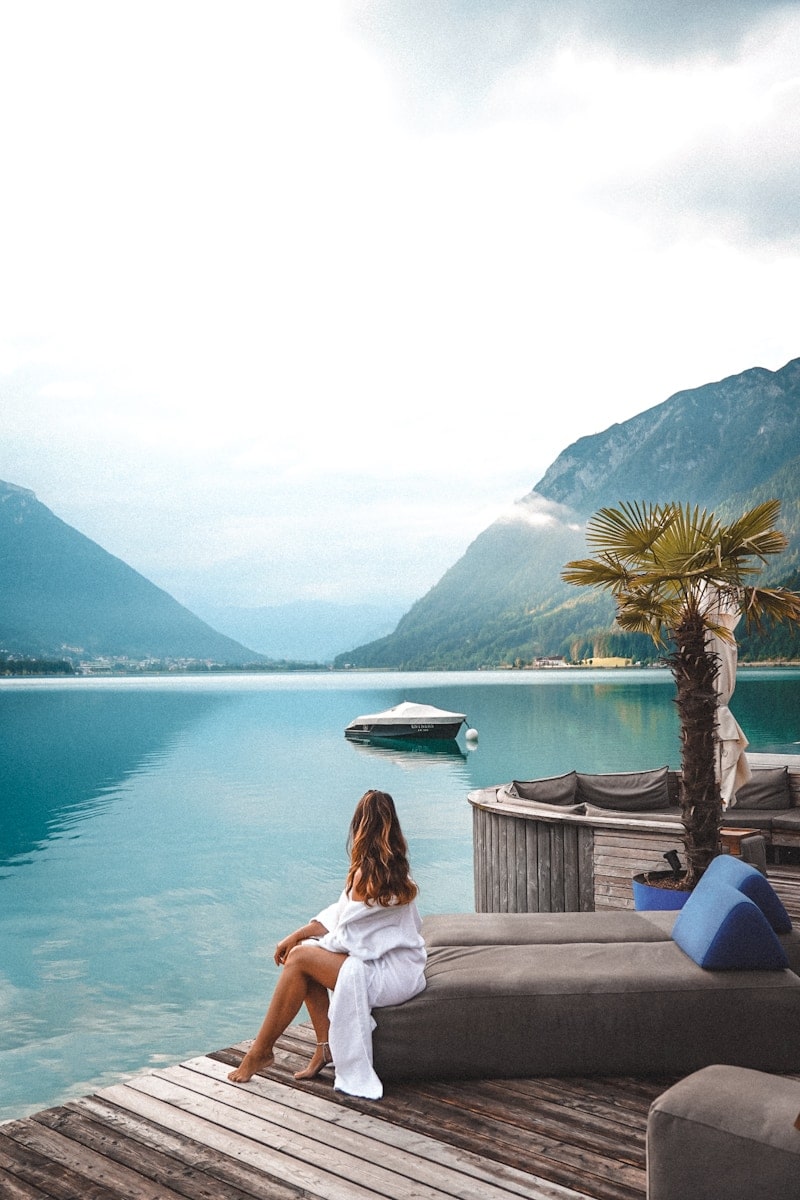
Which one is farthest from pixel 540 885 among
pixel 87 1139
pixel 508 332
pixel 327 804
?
pixel 508 332

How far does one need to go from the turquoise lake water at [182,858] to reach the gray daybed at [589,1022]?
5.29 m

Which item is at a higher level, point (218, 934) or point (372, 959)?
point (372, 959)

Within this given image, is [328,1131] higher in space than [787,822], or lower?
lower

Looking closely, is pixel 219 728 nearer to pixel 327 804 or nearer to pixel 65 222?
pixel 327 804

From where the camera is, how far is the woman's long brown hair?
364 cm

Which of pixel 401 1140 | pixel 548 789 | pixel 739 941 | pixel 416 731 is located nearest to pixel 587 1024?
pixel 739 941

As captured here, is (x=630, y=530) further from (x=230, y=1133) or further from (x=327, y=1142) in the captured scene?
(x=230, y=1133)

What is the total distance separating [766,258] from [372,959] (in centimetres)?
9224

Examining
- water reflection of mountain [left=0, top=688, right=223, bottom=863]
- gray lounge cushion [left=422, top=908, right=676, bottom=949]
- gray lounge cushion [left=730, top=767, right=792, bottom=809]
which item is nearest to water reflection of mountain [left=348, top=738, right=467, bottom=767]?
water reflection of mountain [left=0, top=688, right=223, bottom=863]

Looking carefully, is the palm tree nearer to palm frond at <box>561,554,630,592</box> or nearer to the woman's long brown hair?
palm frond at <box>561,554,630,592</box>

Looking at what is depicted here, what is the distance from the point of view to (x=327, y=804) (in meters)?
25.0

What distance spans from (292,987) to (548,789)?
5167mm

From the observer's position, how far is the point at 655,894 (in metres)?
5.61

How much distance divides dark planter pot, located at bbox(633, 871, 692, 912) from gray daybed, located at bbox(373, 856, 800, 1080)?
1693 mm
